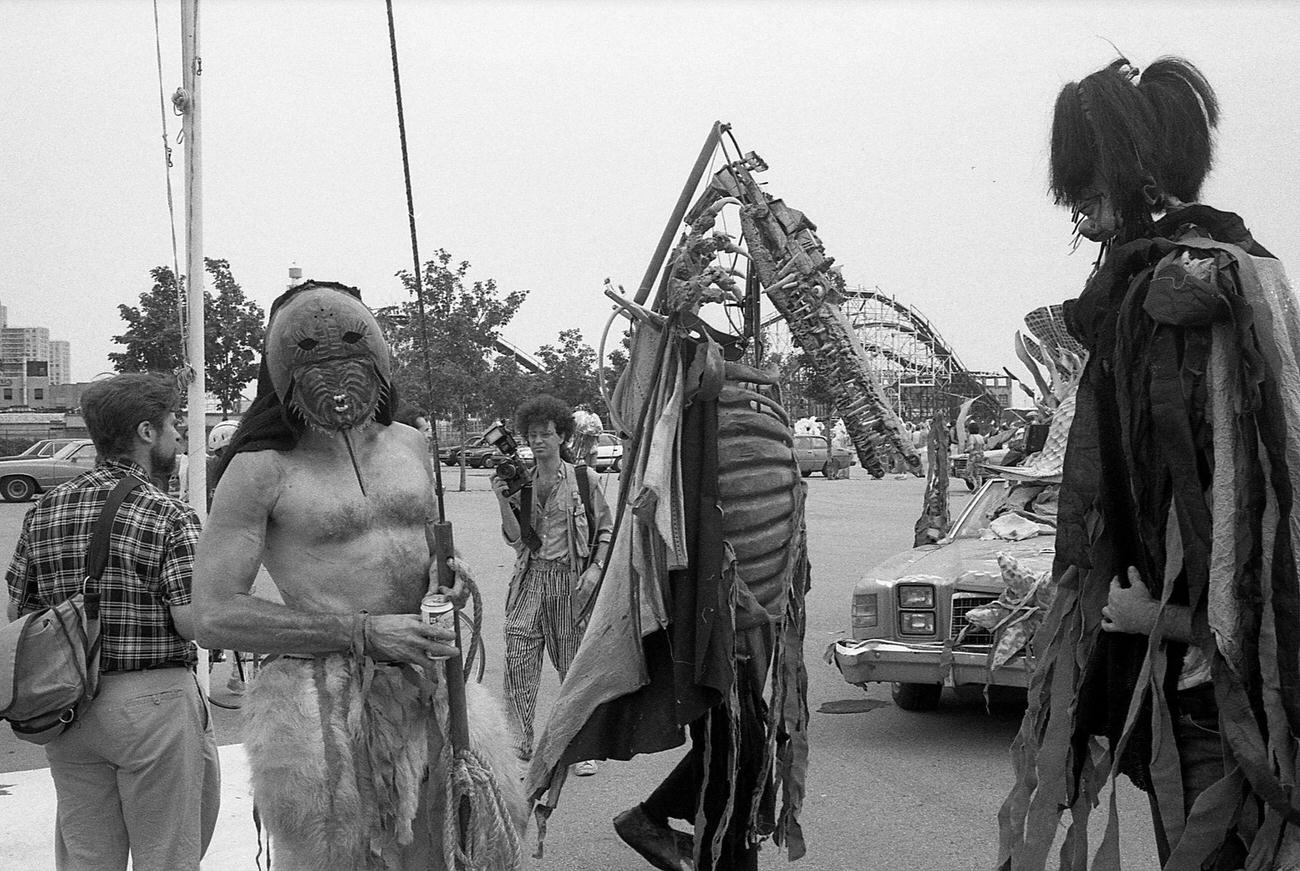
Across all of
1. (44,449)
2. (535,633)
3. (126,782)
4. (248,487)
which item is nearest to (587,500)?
(535,633)

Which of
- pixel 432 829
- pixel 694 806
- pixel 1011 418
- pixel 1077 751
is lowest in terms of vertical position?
pixel 694 806

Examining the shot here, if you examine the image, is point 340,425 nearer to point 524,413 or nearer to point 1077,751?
point 1077,751

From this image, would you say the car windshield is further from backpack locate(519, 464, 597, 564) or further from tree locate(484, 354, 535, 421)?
tree locate(484, 354, 535, 421)

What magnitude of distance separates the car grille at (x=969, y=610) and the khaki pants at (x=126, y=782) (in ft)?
12.9

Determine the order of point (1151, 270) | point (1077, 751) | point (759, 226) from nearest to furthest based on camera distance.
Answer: point (1151, 270) < point (1077, 751) < point (759, 226)

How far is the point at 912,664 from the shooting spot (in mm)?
5879

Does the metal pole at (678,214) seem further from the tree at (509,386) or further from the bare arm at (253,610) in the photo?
the tree at (509,386)

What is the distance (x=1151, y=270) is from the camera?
2.36 m

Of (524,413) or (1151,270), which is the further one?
(524,413)

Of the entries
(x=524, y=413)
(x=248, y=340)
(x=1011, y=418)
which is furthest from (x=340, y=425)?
(x=248, y=340)

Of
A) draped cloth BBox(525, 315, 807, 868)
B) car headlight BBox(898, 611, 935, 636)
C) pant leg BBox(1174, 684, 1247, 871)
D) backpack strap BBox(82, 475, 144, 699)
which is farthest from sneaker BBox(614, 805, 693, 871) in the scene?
car headlight BBox(898, 611, 935, 636)

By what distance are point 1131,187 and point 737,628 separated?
1609 mm

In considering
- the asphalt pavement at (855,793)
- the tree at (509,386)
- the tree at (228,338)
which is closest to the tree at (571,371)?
the tree at (509,386)

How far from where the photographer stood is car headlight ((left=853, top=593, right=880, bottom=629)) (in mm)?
6062
